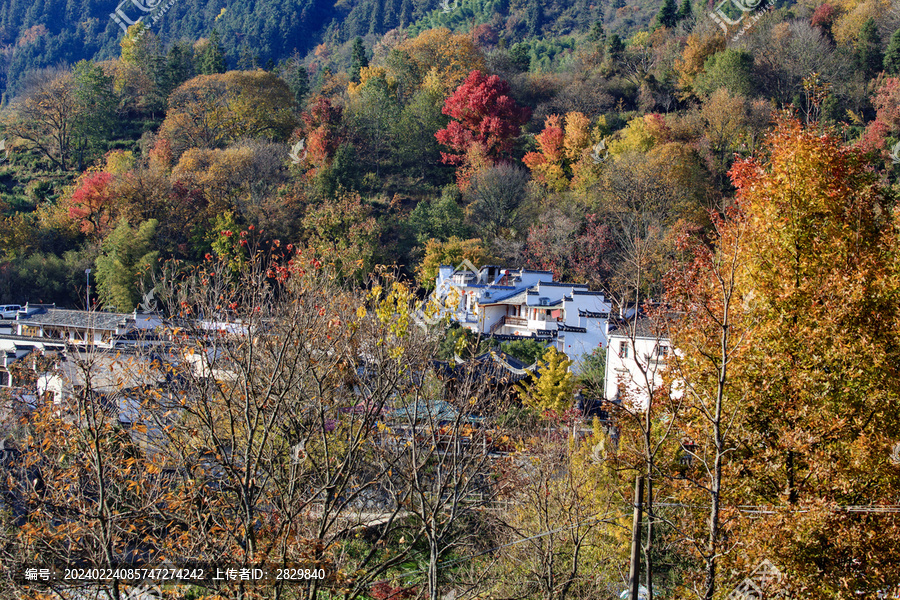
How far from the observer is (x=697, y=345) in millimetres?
8086

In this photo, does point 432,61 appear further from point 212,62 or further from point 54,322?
point 54,322

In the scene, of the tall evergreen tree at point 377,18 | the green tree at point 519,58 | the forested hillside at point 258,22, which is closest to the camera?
the green tree at point 519,58

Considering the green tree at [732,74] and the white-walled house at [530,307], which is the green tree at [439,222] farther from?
the green tree at [732,74]

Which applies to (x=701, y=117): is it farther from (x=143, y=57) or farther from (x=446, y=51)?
(x=143, y=57)

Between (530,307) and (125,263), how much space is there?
1812 centimetres

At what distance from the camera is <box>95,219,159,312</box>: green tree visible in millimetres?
30844

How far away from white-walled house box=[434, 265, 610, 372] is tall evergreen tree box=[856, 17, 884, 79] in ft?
81.3

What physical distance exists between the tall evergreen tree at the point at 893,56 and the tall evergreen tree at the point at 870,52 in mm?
1199

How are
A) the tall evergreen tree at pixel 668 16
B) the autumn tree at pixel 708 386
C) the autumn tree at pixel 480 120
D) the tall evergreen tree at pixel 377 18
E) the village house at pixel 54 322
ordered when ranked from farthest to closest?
the tall evergreen tree at pixel 377 18, the tall evergreen tree at pixel 668 16, the autumn tree at pixel 480 120, the village house at pixel 54 322, the autumn tree at pixel 708 386

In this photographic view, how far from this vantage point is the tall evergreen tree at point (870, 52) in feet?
133

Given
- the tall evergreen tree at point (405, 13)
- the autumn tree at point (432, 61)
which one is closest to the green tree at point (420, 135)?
the autumn tree at point (432, 61)

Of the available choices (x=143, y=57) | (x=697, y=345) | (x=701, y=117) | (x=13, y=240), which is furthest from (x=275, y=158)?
(x=697, y=345)

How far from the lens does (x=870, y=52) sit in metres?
40.6

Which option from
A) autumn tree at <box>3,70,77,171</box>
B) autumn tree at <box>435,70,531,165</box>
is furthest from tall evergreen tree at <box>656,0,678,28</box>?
autumn tree at <box>3,70,77,171</box>
